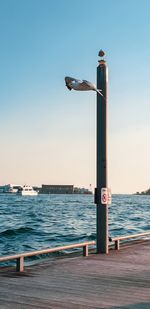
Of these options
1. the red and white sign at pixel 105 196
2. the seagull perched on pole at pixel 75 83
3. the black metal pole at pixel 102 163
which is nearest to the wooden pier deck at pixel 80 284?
the black metal pole at pixel 102 163

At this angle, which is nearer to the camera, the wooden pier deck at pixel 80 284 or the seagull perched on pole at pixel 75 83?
the wooden pier deck at pixel 80 284

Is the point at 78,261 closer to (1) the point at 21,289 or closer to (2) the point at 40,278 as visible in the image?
(2) the point at 40,278

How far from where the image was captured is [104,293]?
24.0ft

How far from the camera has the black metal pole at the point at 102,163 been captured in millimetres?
11953

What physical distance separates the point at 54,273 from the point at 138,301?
8.85 ft

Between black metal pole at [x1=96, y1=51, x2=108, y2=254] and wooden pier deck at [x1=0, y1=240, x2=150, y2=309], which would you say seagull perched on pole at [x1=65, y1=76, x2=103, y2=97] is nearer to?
black metal pole at [x1=96, y1=51, x2=108, y2=254]

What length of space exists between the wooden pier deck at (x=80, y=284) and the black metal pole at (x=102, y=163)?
2.49ft

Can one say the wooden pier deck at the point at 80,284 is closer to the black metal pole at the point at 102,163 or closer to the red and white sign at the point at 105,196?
the black metal pole at the point at 102,163

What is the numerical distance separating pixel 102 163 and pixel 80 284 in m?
4.66

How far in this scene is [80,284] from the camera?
801 centimetres

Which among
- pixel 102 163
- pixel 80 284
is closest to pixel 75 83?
pixel 102 163

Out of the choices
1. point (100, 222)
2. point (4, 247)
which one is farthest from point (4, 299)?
point (4, 247)

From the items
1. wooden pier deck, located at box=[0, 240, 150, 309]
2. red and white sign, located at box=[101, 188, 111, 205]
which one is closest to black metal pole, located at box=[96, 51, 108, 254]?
red and white sign, located at box=[101, 188, 111, 205]

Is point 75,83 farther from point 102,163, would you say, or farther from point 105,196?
point 105,196
